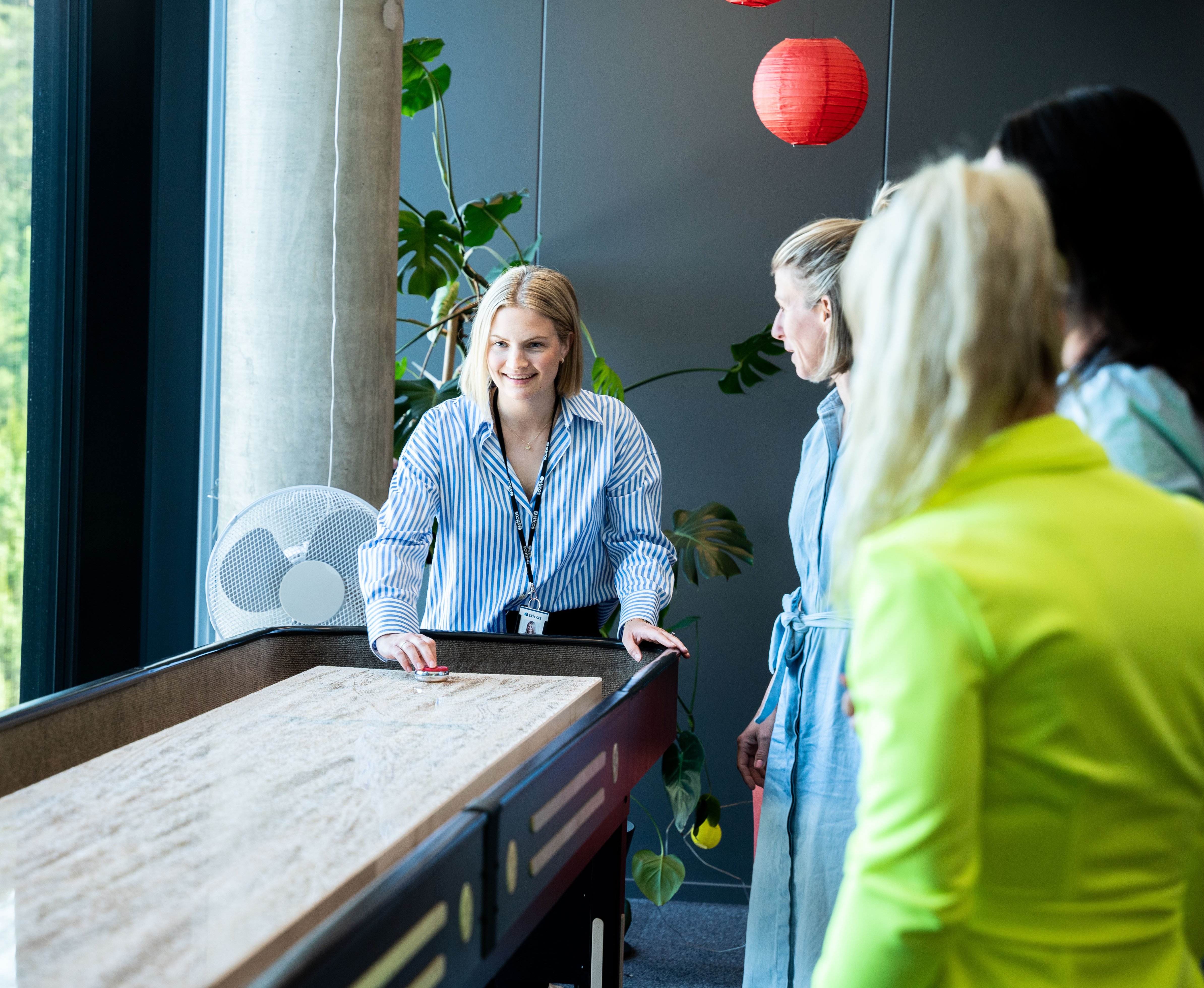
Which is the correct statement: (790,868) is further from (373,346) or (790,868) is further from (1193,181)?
(373,346)

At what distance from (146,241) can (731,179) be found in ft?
5.92

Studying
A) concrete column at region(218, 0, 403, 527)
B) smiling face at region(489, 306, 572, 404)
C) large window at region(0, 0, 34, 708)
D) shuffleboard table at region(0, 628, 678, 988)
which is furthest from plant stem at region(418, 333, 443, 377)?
shuffleboard table at region(0, 628, 678, 988)

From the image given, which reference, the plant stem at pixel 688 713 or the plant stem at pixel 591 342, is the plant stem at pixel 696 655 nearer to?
the plant stem at pixel 688 713

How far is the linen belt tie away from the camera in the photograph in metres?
1.88

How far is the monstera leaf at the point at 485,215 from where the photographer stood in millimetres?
3297

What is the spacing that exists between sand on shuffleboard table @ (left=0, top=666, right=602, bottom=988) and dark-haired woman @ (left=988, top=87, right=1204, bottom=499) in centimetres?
83

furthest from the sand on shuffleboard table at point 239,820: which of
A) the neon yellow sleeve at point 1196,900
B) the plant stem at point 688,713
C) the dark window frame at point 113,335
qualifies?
the dark window frame at point 113,335

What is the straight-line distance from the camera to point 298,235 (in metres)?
2.83

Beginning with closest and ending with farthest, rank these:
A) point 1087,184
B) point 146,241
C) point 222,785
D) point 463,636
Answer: point 1087,184
point 222,785
point 463,636
point 146,241

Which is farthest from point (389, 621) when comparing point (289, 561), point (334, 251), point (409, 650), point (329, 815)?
point (334, 251)

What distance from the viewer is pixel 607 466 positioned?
2336mm

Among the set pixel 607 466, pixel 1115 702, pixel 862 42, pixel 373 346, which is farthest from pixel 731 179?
pixel 1115 702

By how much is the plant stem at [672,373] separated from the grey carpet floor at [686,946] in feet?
5.19

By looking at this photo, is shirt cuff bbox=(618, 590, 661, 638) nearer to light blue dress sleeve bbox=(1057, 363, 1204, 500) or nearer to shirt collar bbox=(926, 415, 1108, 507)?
light blue dress sleeve bbox=(1057, 363, 1204, 500)
